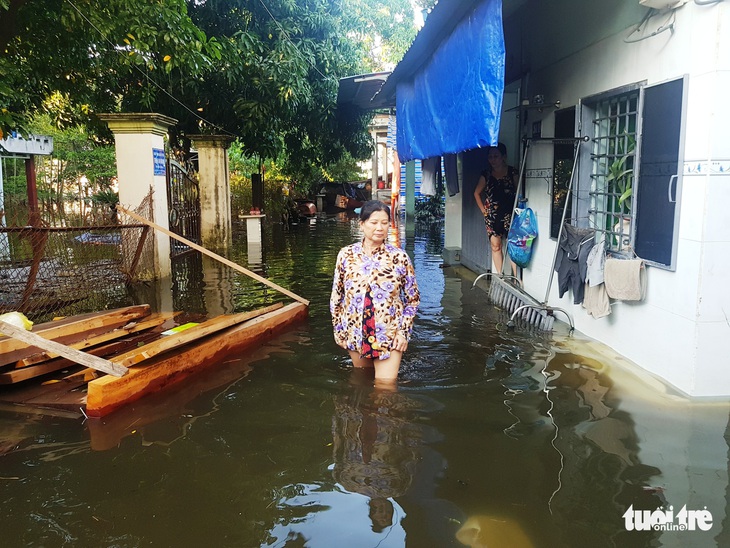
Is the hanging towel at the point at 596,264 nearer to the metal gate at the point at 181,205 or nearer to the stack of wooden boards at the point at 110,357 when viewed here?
the stack of wooden boards at the point at 110,357

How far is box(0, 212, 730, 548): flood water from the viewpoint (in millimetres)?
2854

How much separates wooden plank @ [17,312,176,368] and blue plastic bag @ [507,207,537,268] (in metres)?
4.09

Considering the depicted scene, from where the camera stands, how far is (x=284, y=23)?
1291 centimetres

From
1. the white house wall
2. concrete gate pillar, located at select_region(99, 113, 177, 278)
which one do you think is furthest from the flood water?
concrete gate pillar, located at select_region(99, 113, 177, 278)

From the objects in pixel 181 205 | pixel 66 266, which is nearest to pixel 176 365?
pixel 66 266

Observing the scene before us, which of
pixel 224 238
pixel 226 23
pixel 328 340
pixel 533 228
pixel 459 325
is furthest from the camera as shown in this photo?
pixel 224 238

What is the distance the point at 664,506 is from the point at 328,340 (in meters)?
3.77

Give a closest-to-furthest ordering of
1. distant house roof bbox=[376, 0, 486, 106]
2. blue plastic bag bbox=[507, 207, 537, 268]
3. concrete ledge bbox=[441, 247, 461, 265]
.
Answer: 1. distant house roof bbox=[376, 0, 486, 106]
2. blue plastic bag bbox=[507, 207, 537, 268]
3. concrete ledge bbox=[441, 247, 461, 265]

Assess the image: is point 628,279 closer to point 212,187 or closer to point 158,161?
point 158,161

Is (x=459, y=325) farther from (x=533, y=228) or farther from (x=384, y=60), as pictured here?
(x=384, y=60)

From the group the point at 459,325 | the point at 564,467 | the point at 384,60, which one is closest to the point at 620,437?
the point at 564,467

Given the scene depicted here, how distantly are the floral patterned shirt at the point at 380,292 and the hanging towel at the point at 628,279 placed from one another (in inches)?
66.5

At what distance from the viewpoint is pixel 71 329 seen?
5258mm

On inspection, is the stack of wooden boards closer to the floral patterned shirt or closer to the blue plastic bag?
the floral patterned shirt
